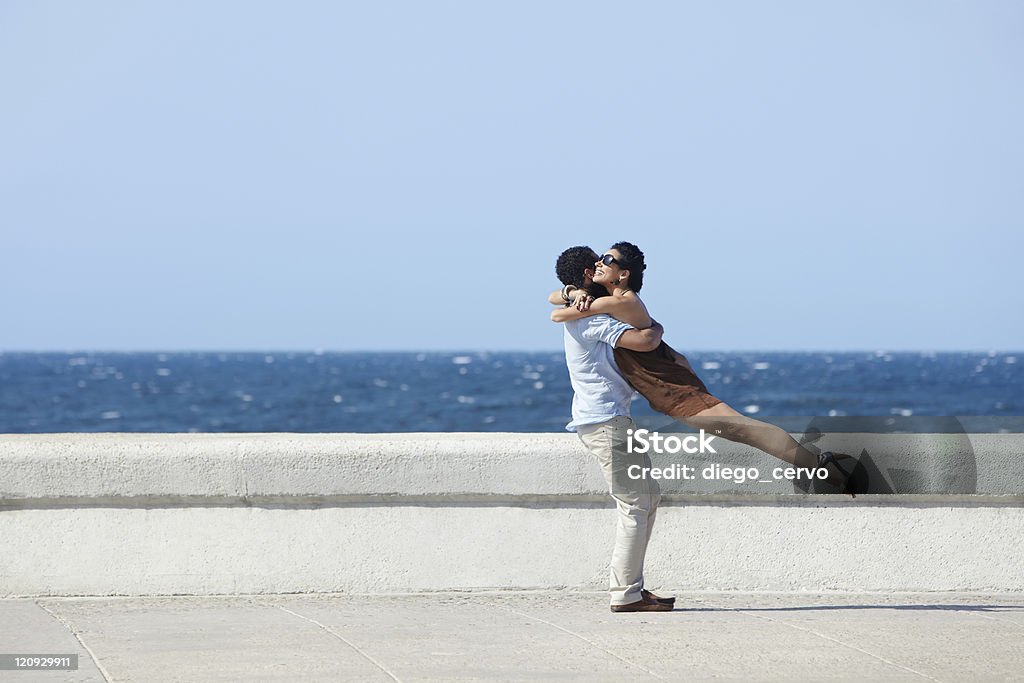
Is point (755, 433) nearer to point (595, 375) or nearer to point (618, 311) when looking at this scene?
point (595, 375)

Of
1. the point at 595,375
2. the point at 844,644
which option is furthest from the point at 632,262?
the point at 844,644

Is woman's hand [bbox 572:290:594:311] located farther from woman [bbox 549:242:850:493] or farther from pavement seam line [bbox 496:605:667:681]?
pavement seam line [bbox 496:605:667:681]

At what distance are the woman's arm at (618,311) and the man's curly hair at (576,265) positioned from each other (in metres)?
0.18

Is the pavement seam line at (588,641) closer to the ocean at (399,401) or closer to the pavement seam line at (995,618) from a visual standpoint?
the pavement seam line at (995,618)

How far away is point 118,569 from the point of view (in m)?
6.18

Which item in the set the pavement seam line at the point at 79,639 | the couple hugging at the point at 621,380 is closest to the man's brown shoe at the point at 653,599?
the couple hugging at the point at 621,380

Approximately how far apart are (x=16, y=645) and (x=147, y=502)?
3.74 feet

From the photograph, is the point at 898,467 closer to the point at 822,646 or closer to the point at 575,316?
the point at 822,646

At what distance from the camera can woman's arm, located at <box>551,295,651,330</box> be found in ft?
18.9

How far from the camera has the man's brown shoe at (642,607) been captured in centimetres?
594

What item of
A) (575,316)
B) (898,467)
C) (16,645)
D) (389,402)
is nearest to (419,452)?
(575,316)

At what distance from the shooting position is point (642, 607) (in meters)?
5.96

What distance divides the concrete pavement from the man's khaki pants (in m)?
0.16

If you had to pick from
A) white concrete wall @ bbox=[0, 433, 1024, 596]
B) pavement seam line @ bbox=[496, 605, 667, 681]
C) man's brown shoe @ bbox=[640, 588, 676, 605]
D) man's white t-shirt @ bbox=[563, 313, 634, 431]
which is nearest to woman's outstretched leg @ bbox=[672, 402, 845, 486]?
white concrete wall @ bbox=[0, 433, 1024, 596]
